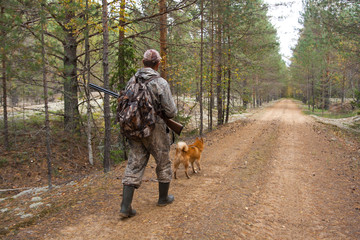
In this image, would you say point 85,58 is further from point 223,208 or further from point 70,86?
point 223,208

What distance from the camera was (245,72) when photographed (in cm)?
1573

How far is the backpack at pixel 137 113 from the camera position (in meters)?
3.06

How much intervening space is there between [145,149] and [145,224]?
0.98 m

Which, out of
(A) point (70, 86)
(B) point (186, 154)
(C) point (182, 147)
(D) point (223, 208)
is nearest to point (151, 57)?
(C) point (182, 147)

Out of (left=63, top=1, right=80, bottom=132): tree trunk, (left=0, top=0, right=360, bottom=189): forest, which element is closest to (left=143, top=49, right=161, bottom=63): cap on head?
(left=0, top=0, right=360, bottom=189): forest

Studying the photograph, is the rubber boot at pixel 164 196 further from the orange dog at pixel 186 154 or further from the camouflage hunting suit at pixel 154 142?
the orange dog at pixel 186 154

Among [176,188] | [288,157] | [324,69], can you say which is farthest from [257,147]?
[324,69]

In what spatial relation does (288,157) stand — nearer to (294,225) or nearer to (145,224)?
(294,225)

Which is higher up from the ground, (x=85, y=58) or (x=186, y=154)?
(x=85, y=58)

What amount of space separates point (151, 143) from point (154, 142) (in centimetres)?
4

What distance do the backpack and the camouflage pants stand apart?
164 millimetres

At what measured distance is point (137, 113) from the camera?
3062 mm

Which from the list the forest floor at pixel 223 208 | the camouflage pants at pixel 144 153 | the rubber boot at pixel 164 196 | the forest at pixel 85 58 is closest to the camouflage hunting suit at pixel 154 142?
the camouflage pants at pixel 144 153

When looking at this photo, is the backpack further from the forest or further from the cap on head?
the forest
